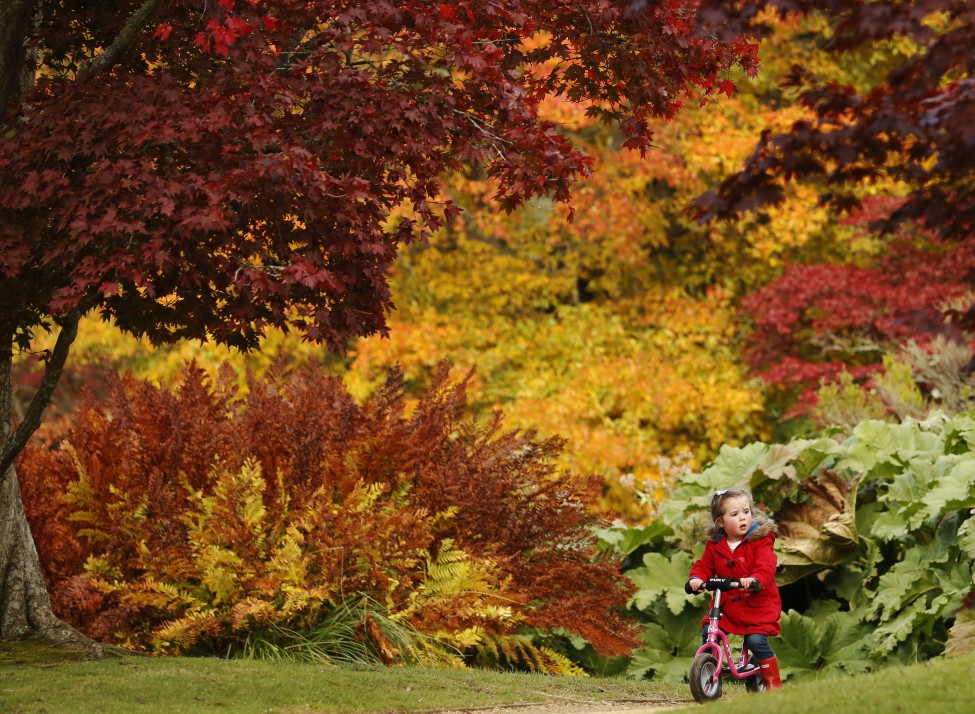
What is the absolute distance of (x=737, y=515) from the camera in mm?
5957

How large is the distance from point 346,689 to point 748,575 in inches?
83.1

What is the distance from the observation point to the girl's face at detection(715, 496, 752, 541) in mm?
5957

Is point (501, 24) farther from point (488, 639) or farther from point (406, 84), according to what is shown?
point (488, 639)

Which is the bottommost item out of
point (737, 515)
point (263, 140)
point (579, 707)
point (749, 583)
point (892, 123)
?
point (579, 707)

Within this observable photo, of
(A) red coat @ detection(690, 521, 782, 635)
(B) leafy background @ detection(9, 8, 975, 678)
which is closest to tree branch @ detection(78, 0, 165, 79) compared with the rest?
(B) leafy background @ detection(9, 8, 975, 678)

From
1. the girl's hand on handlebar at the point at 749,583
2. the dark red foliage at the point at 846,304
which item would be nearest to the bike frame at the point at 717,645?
the girl's hand on handlebar at the point at 749,583

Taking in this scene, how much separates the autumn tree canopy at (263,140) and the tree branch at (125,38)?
0.04 feet

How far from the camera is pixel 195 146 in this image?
5586mm

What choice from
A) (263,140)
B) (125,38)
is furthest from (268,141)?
(125,38)

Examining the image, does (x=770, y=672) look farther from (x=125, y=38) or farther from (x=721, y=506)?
(x=125, y=38)

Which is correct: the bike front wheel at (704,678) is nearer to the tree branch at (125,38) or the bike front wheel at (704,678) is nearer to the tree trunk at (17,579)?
the tree trunk at (17,579)

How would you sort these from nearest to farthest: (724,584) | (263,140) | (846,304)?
(263,140), (724,584), (846,304)

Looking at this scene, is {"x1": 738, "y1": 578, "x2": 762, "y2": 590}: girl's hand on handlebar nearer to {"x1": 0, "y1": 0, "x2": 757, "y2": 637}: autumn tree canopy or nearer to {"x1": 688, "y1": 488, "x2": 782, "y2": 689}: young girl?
{"x1": 688, "y1": 488, "x2": 782, "y2": 689}: young girl

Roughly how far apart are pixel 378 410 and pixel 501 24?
10.7 feet
